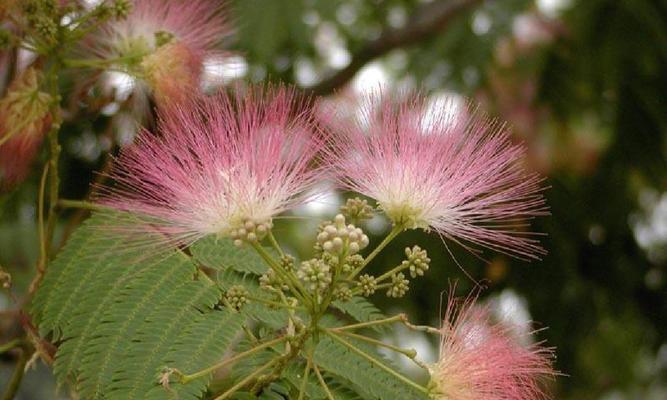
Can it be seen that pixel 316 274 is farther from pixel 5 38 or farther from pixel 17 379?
pixel 5 38

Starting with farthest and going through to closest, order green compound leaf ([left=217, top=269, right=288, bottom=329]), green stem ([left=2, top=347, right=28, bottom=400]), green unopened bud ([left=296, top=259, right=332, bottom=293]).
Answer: green stem ([left=2, top=347, right=28, bottom=400]), green compound leaf ([left=217, top=269, right=288, bottom=329]), green unopened bud ([left=296, top=259, right=332, bottom=293])

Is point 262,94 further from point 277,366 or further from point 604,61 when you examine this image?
point 604,61

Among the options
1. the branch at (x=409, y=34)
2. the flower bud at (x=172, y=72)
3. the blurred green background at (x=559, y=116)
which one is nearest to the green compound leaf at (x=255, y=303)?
the flower bud at (x=172, y=72)

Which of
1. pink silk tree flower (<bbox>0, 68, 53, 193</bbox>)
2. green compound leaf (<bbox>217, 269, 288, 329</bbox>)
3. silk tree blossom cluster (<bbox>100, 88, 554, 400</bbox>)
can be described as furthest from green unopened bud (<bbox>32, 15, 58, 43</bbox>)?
green compound leaf (<bbox>217, 269, 288, 329</bbox>)

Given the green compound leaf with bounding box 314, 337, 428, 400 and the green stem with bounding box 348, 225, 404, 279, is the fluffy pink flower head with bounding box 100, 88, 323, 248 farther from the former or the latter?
the green compound leaf with bounding box 314, 337, 428, 400

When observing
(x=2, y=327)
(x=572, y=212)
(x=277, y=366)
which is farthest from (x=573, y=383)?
(x=277, y=366)

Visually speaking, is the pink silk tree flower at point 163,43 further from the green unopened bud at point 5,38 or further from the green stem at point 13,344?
the green stem at point 13,344

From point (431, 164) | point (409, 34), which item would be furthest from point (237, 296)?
point (409, 34)
